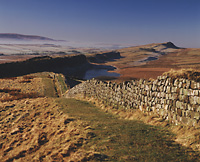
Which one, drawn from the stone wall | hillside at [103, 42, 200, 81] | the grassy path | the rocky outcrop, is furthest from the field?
the rocky outcrop

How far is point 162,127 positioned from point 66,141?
4.57 meters

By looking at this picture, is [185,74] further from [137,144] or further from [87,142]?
[87,142]

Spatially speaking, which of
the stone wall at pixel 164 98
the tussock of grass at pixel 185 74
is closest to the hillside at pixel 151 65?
the stone wall at pixel 164 98

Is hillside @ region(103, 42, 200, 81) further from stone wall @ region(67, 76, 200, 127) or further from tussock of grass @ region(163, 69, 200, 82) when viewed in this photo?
tussock of grass @ region(163, 69, 200, 82)

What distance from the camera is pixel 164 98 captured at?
959 cm

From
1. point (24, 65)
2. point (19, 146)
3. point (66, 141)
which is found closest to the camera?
point (66, 141)

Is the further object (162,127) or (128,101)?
(128,101)

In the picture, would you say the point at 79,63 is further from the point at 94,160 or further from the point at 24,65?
the point at 94,160

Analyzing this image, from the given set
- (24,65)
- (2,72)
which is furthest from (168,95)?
(24,65)

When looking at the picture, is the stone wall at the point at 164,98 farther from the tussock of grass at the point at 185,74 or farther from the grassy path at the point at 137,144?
the grassy path at the point at 137,144

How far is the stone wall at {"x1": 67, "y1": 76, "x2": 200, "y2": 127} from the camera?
7.81 metres

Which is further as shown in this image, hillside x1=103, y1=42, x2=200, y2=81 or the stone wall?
hillside x1=103, y1=42, x2=200, y2=81

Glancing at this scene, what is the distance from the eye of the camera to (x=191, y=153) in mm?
6016

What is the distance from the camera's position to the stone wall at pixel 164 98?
781cm
